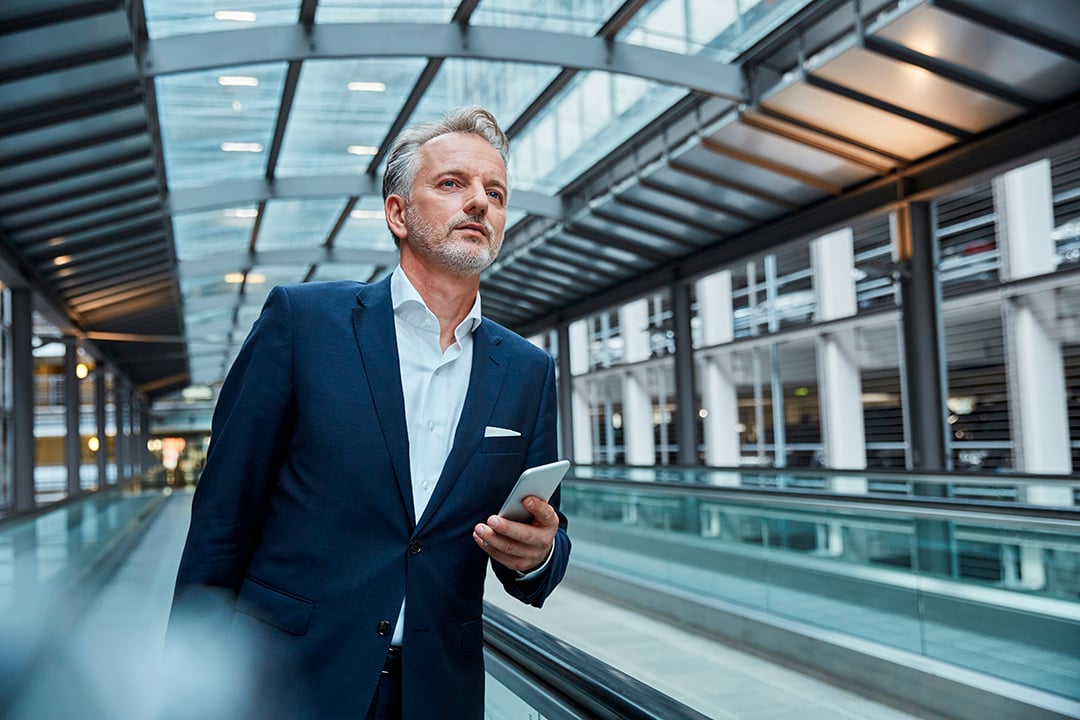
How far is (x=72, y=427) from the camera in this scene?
61.2 feet

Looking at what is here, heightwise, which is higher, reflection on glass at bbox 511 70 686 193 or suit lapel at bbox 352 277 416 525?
reflection on glass at bbox 511 70 686 193

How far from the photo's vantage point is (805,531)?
7.23 metres

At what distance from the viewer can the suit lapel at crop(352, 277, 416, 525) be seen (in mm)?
1572

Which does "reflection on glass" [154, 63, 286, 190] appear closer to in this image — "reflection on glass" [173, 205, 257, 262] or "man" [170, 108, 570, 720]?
"reflection on glass" [173, 205, 257, 262]

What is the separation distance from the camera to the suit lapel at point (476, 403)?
5.24 feet

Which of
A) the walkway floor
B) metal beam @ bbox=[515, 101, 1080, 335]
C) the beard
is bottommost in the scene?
the walkway floor

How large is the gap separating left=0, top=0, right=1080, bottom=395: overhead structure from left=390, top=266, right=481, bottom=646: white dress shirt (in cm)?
715

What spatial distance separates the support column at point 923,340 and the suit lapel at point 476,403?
33.4ft

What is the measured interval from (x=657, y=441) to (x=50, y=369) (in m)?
15.7

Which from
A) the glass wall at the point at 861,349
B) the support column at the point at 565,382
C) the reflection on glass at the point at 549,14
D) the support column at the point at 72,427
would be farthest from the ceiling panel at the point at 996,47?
the support column at the point at 72,427

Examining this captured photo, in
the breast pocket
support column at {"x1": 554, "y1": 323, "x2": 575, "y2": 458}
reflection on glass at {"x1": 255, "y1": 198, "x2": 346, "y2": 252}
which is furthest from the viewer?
support column at {"x1": 554, "y1": 323, "x2": 575, "y2": 458}

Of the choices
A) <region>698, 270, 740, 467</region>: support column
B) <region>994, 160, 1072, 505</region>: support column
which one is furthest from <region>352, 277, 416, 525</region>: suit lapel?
<region>698, 270, 740, 467</region>: support column

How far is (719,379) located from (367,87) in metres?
12.3

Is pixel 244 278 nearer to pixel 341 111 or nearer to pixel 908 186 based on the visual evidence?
pixel 341 111
